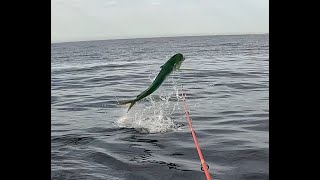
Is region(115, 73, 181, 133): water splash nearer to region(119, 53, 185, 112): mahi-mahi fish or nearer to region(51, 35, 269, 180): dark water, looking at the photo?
region(51, 35, 269, 180): dark water

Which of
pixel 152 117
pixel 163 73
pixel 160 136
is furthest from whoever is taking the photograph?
pixel 152 117

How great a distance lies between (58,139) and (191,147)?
3276mm

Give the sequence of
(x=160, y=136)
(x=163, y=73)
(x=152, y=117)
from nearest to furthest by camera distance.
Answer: (x=163, y=73) < (x=160, y=136) < (x=152, y=117)

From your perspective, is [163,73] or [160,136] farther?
[160,136]

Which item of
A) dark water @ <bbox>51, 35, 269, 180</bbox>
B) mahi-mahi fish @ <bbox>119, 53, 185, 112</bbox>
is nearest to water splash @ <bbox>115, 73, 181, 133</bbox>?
dark water @ <bbox>51, 35, 269, 180</bbox>

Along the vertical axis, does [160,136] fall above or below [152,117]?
below

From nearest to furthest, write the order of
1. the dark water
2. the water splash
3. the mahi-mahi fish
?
the dark water, the mahi-mahi fish, the water splash

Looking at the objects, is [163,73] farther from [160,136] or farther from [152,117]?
[152,117]

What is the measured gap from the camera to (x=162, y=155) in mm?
7023

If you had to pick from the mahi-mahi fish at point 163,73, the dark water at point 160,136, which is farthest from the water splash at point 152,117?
the mahi-mahi fish at point 163,73

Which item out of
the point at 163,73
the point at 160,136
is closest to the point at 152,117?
the point at 160,136

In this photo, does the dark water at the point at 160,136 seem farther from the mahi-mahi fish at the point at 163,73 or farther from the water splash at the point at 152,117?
the mahi-mahi fish at the point at 163,73

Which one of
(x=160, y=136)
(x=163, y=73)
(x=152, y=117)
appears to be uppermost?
(x=163, y=73)
